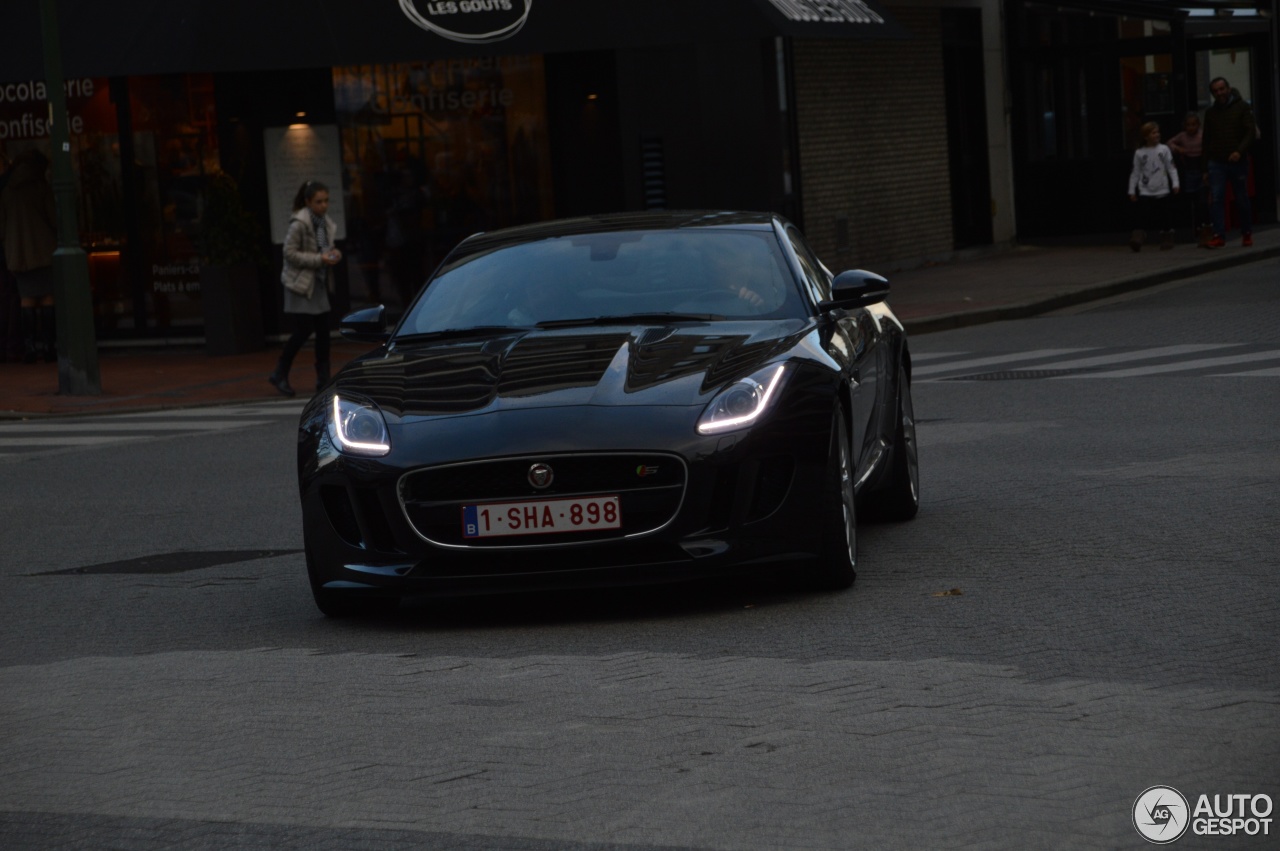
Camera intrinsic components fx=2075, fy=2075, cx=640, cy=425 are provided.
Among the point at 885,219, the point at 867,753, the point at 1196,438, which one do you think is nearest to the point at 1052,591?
the point at 867,753

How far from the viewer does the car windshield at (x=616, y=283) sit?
7.96 meters

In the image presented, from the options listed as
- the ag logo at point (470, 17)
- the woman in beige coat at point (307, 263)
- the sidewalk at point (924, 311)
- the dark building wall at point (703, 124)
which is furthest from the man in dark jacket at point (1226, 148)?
the woman in beige coat at point (307, 263)

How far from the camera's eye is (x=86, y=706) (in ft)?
19.5

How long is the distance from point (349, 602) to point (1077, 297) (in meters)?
16.9

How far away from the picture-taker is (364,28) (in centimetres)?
2184

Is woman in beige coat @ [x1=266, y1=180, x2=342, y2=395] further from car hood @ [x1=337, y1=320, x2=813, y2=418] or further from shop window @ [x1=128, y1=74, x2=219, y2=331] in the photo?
car hood @ [x1=337, y1=320, x2=813, y2=418]

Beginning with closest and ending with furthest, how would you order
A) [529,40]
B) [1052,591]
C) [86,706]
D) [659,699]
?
[659,699] < [86,706] < [1052,591] < [529,40]

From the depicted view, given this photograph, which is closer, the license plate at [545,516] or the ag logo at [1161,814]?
the ag logo at [1161,814]

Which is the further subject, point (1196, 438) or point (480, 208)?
point (480, 208)

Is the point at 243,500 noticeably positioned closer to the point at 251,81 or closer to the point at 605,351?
the point at 605,351

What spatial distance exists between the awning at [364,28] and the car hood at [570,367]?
14167mm

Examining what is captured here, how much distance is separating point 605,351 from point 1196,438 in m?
5.07

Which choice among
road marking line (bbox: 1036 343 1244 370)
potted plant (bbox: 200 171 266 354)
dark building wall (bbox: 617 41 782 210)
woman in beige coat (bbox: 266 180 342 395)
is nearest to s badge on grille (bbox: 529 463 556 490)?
road marking line (bbox: 1036 343 1244 370)

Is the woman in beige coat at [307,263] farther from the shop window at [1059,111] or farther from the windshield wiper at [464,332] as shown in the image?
the shop window at [1059,111]
